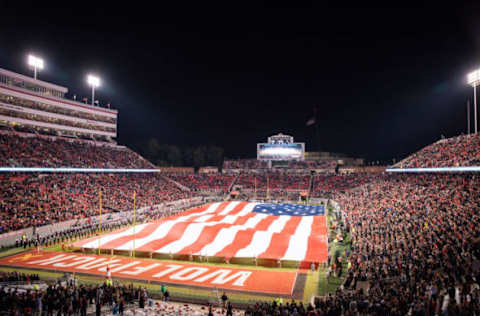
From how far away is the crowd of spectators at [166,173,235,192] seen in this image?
Result: 60219mm

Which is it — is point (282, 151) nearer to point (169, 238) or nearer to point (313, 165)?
point (313, 165)

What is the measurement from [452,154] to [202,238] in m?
27.0

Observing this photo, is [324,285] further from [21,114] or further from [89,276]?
[21,114]

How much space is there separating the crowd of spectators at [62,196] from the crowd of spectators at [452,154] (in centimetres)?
3541

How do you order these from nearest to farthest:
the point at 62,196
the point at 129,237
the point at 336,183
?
the point at 129,237
the point at 62,196
the point at 336,183

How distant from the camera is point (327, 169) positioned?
66.9 m

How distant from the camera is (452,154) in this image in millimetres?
31672

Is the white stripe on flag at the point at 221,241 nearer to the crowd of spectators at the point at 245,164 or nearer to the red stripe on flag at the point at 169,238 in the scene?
the red stripe on flag at the point at 169,238

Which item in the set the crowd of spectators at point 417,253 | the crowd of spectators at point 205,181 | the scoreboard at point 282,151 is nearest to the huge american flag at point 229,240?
the crowd of spectators at point 417,253

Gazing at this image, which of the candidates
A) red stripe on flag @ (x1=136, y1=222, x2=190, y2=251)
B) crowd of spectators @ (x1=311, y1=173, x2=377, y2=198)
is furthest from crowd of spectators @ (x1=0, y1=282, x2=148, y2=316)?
crowd of spectators @ (x1=311, y1=173, x2=377, y2=198)

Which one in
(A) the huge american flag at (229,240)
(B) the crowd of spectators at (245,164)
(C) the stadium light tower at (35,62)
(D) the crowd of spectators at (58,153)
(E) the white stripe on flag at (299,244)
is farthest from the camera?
(B) the crowd of spectators at (245,164)

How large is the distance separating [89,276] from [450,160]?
109 ft

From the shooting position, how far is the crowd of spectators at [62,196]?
27.6 m

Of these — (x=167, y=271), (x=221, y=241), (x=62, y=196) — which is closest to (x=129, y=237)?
(x=167, y=271)
